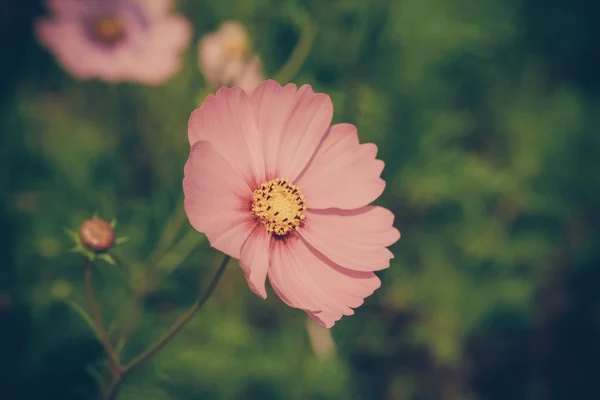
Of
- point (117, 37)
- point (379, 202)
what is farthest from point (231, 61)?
point (379, 202)

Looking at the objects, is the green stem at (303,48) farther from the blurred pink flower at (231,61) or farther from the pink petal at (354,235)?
the pink petal at (354,235)

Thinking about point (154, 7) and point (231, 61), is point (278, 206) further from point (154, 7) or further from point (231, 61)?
point (154, 7)

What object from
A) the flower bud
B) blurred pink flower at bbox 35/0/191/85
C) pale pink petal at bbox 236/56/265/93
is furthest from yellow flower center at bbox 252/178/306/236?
blurred pink flower at bbox 35/0/191/85

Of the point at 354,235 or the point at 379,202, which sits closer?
the point at 354,235

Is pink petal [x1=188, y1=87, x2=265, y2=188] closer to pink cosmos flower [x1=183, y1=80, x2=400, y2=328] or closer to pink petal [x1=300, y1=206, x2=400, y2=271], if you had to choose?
pink cosmos flower [x1=183, y1=80, x2=400, y2=328]

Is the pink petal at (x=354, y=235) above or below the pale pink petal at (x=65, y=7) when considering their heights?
below

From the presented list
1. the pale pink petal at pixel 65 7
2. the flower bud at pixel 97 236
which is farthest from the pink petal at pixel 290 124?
the pale pink petal at pixel 65 7
